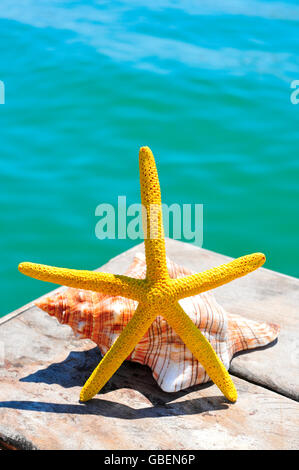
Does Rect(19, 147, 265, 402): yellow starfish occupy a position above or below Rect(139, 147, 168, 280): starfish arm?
below

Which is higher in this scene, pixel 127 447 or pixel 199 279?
pixel 199 279

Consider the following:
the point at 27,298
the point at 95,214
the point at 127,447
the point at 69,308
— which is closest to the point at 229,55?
the point at 95,214

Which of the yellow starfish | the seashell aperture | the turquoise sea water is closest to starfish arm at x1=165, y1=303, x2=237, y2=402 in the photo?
the yellow starfish

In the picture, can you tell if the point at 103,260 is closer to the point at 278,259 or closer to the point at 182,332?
the point at 278,259

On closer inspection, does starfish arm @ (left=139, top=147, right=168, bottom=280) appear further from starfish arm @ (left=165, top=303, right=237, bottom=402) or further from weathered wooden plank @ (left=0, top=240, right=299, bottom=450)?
weathered wooden plank @ (left=0, top=240, right=299, bottom=450)

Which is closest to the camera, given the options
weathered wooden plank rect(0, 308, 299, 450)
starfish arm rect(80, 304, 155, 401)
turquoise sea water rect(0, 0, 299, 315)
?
weathered wooden plank rect(0, 308, 299, 450)

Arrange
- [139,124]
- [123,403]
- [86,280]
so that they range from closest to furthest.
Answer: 1. [86,280]
2. [123,403]
3. [139,124]

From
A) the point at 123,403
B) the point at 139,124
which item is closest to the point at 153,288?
the point at 123,403

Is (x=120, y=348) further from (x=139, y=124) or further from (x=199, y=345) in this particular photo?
(x=139, y=124)
